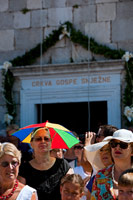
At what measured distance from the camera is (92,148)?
15.0 feet

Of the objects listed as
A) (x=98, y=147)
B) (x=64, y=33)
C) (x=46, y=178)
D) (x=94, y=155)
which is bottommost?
(x=46, y=178)

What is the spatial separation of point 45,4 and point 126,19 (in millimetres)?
2140

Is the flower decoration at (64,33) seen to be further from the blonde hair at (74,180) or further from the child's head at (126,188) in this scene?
the child's head at (126,188)

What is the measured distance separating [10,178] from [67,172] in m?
1.09

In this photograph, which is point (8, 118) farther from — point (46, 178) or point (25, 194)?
point (25, 194)

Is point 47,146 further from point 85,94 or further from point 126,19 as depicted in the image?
point 126,19

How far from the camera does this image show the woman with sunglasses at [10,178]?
391cm

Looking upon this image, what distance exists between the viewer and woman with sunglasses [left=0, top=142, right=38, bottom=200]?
12.8 feet

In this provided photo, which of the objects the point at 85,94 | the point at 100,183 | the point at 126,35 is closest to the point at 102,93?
the point at 85,94

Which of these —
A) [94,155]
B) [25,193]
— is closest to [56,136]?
[94,155]

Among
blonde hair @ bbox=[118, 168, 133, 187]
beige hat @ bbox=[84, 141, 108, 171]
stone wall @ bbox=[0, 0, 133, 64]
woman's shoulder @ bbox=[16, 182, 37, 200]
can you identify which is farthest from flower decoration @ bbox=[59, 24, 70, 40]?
blonde hair @ bbox=[118, 168, 133, 187]

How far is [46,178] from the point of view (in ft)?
15.7

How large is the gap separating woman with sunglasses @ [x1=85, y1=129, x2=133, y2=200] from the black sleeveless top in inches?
29.7

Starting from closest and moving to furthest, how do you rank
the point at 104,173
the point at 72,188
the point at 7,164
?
the point at 7,164 < the point at 104,173 < the point at 72,188
